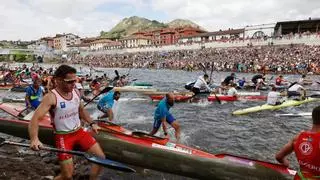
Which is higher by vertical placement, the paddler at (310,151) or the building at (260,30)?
the building at (260,30)

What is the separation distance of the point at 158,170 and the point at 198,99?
49.3 feet

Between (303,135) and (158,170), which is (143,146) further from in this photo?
(303,135)

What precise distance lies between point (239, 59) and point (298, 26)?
24096 millimetres

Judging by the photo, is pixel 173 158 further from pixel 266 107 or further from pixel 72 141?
pixel 266 107

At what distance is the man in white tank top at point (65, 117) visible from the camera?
18.9ft

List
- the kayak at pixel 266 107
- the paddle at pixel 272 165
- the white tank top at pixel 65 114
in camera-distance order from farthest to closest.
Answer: the kayak at pixel 266 107
the paddle at pixel 272 165
the white tank top at pixel 65 114

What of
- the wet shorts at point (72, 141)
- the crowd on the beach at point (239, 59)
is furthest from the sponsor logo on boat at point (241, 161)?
the crowd on the beach at point (239, 59)

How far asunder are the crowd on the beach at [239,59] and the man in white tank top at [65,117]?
30.9 metres

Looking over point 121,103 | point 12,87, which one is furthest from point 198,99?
point 12,87

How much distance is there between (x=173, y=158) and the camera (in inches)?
355

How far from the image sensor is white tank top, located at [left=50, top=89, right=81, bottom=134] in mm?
5910

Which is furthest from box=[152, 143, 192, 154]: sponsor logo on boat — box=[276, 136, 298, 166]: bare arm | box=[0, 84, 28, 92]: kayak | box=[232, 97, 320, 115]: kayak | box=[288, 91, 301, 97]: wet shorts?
box=[0, 84, 28, 92]: kayak

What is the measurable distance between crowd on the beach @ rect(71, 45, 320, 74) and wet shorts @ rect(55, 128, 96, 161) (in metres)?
30.8

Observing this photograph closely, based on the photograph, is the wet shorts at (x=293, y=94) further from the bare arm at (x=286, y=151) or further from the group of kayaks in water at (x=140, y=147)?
the bare arm at (x=286, y=151)
